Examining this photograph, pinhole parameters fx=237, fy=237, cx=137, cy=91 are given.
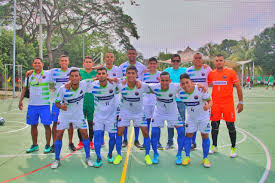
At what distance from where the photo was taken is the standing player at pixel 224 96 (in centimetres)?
533

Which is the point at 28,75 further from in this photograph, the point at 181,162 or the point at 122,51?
the point at 122,51

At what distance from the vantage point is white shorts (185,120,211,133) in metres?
4.79

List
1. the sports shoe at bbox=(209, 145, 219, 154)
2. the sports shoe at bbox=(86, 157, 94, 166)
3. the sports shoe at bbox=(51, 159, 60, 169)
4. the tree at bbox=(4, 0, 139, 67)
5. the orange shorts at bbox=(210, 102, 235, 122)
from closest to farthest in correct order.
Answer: the sports shoe at bbox=(51, 159, 60, 169)
the sports shoe at bbox=(86, 157, 94, 166)
the orange shorts at bbox=(210, 102, 235, 122)
the sports shoe at bbox=(209, 145, 219, 154)
the tree at bbox=(4, 0, 139, 67)

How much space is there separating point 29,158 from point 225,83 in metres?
4.70

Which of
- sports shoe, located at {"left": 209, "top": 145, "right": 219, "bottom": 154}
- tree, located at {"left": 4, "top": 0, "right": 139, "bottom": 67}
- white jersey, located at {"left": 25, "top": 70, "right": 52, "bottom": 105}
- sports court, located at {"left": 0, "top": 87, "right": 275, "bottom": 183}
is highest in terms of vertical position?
tree, located at {"left": 4, "top": 0, "right": 139, "bottom": 67}

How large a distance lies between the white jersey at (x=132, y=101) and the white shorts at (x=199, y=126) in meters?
1.00

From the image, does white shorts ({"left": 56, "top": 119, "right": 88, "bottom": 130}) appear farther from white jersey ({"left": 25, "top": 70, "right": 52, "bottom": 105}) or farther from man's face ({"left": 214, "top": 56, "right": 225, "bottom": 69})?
man's face ({"left": 214, "top": 56, "right": 225, "bottom": 69})

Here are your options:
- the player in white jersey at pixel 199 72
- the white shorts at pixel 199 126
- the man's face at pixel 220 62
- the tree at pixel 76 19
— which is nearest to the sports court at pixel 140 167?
the white shorts at pixel 199 126

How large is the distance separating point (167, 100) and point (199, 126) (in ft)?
2.75

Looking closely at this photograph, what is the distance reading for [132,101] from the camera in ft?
16.2

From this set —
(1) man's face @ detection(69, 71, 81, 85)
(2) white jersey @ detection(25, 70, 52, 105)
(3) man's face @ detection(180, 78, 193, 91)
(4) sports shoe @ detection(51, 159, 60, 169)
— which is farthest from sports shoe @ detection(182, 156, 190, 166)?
(2) white jersey @ detection(25, 70, 52, 105)

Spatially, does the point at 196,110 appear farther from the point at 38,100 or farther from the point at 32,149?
the point at 32,149

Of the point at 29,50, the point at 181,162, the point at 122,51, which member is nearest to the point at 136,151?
the point at 181,162

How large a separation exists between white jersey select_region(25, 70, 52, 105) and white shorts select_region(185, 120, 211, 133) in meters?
3.36
